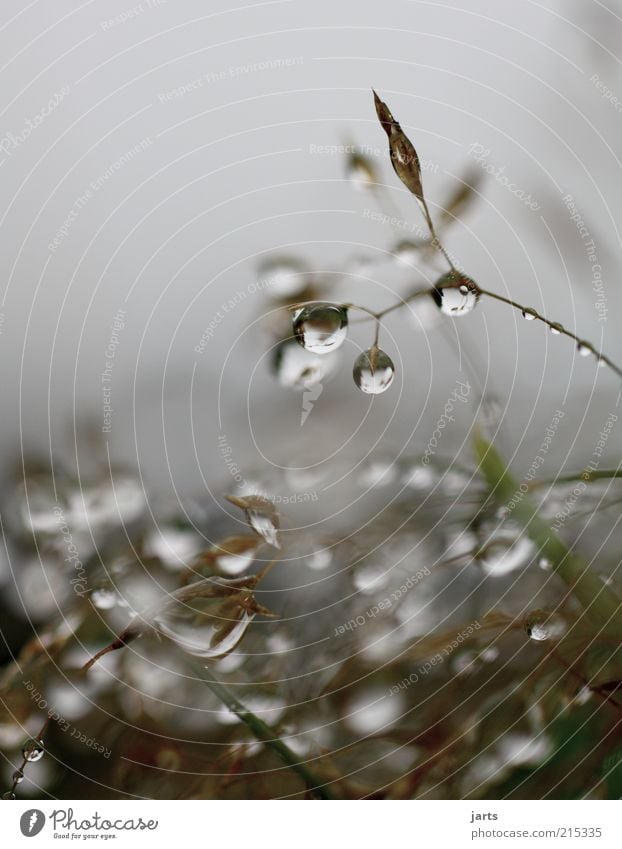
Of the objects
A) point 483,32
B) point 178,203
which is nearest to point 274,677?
point 178,203

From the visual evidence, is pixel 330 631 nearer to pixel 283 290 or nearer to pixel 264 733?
pixel 264 733

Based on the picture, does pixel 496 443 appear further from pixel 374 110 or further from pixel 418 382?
pixel 374 110

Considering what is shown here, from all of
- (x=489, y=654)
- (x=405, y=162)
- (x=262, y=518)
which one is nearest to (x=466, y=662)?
(x=489, y=654)

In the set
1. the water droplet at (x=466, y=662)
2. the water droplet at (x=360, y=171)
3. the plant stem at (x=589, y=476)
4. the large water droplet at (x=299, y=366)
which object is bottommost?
the water droplet at (x=466, y=662)

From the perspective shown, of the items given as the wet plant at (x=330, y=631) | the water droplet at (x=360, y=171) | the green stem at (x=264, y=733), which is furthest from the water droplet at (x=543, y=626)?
the water droplet at (x=360, y=171)

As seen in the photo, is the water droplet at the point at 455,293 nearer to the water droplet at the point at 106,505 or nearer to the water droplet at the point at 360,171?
the water droplet at the point at 360,171

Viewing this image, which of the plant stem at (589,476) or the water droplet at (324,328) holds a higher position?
the water droplet at (324,328)
